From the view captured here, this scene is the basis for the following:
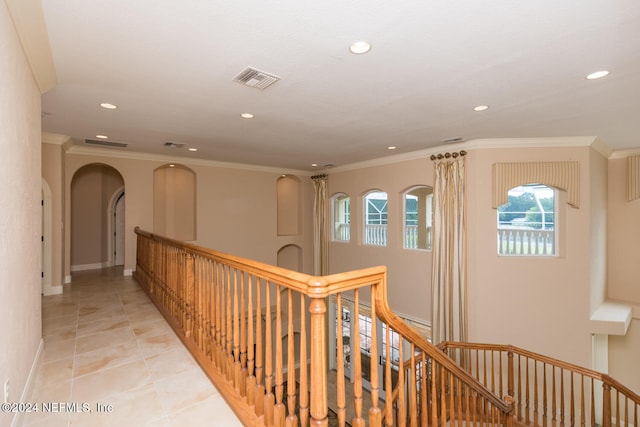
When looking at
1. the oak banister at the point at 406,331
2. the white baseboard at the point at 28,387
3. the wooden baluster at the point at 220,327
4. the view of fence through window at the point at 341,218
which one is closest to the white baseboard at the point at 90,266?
the white baseboard at the point at 28,387

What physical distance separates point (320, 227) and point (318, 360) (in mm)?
6475

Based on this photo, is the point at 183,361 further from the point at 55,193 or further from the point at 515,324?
the point at 515,324

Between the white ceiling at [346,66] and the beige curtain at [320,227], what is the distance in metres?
3.55

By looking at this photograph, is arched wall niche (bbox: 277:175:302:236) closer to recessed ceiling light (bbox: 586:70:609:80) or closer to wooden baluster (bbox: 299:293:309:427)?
recessed ceiling light (bbox: 586:70:609:80)

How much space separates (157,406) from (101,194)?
7.03m

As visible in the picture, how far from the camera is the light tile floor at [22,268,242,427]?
1.82 metres

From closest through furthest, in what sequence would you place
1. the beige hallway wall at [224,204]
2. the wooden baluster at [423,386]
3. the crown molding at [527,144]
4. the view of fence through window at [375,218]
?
the wooden baluster at [423,386] → the crown molding at [527,144] → the beige hallway wall at [224,204] → the view of fence through window at [375,218]

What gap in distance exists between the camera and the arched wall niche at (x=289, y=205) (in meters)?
8.09

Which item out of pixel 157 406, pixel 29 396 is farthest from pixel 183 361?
pixel 29 396

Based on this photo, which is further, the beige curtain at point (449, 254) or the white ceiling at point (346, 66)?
the beige curtain at point (449, 254)

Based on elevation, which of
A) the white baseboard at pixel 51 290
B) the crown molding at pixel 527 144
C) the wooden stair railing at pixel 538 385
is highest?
the crown molding at pixel 527 144

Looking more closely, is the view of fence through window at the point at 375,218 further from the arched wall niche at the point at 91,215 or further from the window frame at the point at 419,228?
the arched wall niche at the point at 91,215

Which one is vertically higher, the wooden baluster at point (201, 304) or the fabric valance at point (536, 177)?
the fabric valance at point (536, 177)

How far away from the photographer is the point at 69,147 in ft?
16.4
